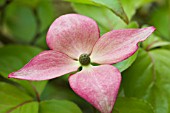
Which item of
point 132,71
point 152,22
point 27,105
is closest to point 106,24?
point 132,71

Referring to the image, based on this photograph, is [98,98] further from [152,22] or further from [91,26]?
[152,22]

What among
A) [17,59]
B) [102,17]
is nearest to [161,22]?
[102,17]

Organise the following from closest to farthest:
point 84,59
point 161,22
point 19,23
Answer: point 84,59, point 161,22, point 19,23

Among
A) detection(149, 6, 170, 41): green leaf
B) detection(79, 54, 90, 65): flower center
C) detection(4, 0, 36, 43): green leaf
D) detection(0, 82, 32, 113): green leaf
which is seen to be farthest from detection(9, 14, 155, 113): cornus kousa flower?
detection(4, 0, 36, 43): green leaf

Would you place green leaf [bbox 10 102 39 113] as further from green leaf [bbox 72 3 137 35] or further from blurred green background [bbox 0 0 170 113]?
green leaf [bbox 72 3 137 35]

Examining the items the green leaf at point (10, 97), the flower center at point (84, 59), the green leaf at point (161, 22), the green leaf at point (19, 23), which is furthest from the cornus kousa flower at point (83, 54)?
the green leaf at point (19, 23)

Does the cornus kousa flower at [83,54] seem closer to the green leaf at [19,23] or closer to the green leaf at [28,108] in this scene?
the green leaf at [28,108]

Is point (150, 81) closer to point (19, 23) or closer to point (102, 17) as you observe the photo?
point (102, 17)
